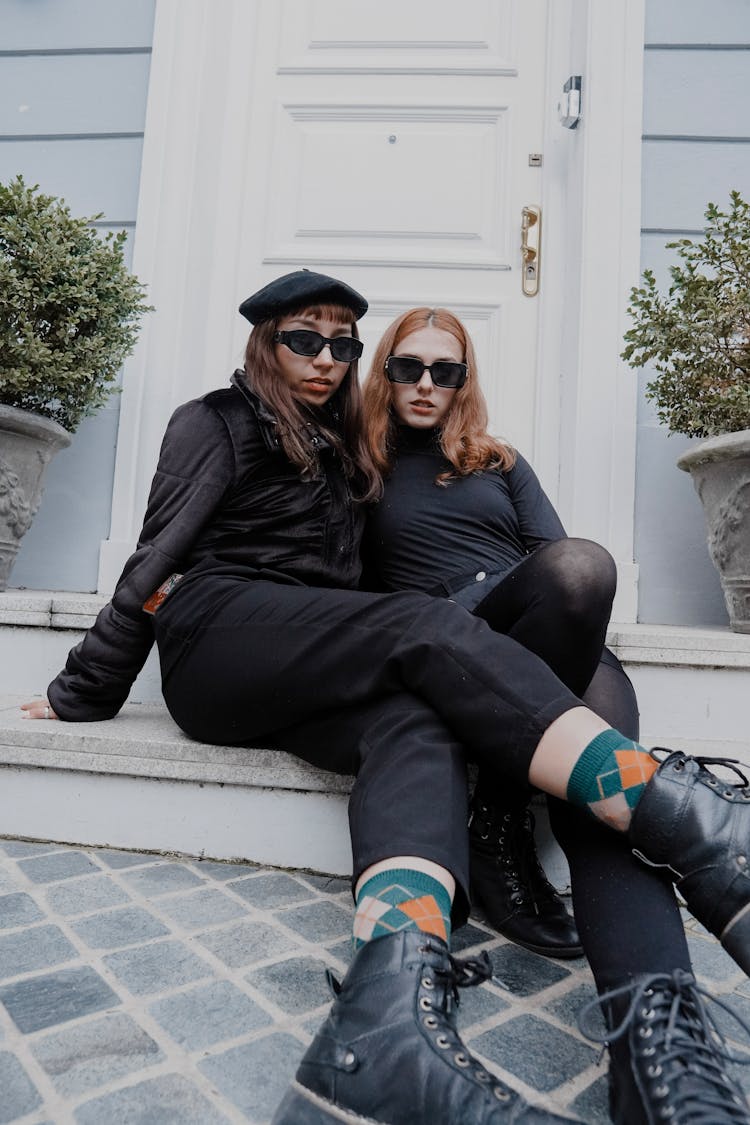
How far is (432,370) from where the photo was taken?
185cm

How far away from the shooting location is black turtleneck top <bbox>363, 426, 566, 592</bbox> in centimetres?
175

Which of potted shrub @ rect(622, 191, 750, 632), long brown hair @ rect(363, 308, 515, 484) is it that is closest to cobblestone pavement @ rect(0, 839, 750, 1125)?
long brown hair @ rect(363, 308, 515, 484)

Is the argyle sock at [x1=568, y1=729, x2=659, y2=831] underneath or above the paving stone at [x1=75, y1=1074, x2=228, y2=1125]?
above

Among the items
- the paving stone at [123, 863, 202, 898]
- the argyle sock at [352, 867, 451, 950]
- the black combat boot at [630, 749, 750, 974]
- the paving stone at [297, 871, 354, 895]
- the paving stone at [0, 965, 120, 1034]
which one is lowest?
the paving stone at [0, 965, 120, 1034]

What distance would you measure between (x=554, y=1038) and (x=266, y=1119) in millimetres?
380

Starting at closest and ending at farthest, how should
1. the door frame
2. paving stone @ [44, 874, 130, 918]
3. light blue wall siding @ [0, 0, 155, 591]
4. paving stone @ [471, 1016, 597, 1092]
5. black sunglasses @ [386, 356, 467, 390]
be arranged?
paving stone @ [471, 1016, 597, 1092] → paving stone @ [44, 874, 130, 918] → black sunglasses @ [386, 356, 467, 390] → the door frame → light blue wall siding @ [0, 0, 155, 591]

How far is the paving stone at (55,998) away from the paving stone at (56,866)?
0.33 metres

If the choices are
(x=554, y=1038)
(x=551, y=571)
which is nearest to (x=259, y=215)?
(x=551, y=571)

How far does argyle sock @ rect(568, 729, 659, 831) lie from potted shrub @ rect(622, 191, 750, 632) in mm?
1205

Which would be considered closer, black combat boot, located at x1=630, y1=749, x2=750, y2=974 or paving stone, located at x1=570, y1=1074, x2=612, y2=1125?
paving stone, located at x1=570, y1=1074, x2=612, y2=1125

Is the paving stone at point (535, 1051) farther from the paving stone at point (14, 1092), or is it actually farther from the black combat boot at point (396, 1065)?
the paving stone at point (14, 1092)

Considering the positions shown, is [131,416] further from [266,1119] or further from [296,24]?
[266,1119]

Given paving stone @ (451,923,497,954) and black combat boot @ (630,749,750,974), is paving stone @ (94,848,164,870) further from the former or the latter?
black combat boot @ (630,749,750,974)

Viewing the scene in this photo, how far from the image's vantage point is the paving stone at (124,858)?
1412 mm
